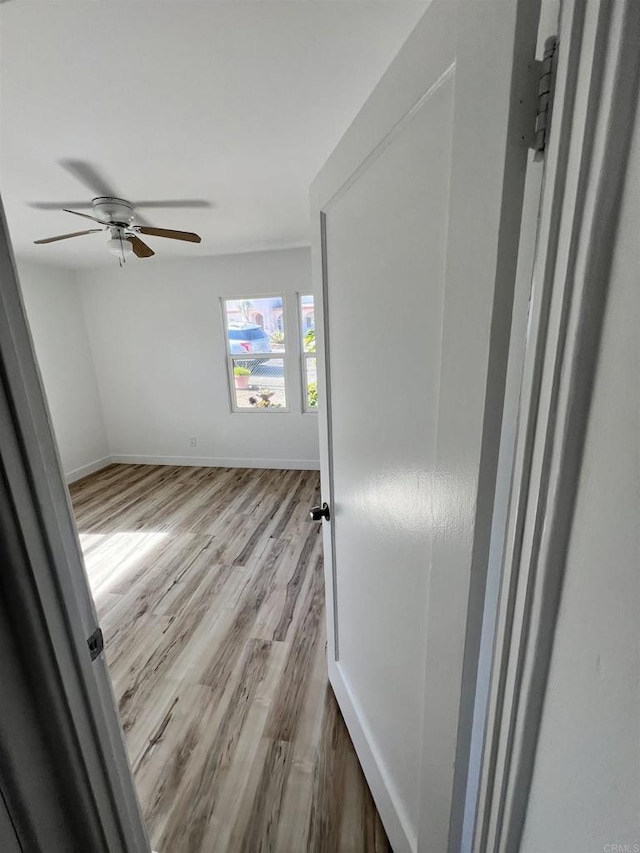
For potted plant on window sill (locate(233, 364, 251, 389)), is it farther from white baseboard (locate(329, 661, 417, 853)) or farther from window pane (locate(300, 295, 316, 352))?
white baseboard (locate(329, 661, 417, 853))

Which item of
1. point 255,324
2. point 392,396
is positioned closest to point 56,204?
point 255,324

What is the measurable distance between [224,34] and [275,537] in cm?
272

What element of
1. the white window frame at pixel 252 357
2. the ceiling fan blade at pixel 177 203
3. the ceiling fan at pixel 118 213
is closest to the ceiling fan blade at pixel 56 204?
the ceiling fan at pixel 118 213

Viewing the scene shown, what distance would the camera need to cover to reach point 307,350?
12.8ft

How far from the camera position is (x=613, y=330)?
366 millimetres

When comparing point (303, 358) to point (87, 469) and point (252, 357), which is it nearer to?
point (252, 357)

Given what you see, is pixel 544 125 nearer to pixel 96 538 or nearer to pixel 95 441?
pixel 96 538

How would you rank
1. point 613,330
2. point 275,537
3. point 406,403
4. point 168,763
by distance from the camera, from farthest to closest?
point 275,537, point 168,763, point 406,403, point 613,330

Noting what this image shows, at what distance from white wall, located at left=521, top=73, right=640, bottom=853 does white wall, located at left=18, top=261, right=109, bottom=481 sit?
172 inches

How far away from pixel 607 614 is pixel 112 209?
2.86 m

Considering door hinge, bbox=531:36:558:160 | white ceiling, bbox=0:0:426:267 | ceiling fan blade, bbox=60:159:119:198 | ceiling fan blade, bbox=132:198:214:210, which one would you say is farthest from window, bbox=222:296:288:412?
door hinge, bbox=531:36:558:160

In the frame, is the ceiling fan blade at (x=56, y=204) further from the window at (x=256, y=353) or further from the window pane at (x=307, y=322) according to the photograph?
the window pane at (x=307, y=322)

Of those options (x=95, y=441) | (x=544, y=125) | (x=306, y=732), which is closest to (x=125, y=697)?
(x=306, y=732)

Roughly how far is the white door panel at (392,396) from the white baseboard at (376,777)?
0.05m
